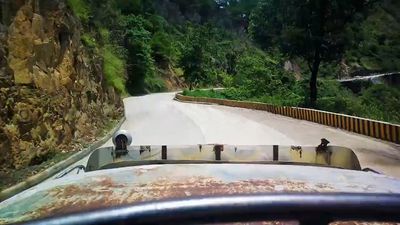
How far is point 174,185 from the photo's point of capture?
9.09 feet

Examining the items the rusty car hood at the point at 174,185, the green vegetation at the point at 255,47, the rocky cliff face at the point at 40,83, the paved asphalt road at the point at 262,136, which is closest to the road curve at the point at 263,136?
the paved asphalt road at the point at 262,136

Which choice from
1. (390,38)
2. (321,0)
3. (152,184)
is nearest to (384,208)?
(152,184)

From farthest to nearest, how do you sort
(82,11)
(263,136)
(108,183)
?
(82,11), (263,136), (108,183)

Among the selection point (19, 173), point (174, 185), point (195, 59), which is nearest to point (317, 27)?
point (19, 173)

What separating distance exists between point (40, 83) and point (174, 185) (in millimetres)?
10772

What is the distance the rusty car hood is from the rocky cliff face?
7.29 metres

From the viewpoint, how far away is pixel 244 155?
4.08 m

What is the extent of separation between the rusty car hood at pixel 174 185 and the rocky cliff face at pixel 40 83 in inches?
287

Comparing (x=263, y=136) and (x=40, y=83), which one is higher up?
(x=40, y=83)

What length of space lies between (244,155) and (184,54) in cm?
6957

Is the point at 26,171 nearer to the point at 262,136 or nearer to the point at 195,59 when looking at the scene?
the point at 262,136

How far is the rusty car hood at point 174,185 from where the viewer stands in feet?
8.26

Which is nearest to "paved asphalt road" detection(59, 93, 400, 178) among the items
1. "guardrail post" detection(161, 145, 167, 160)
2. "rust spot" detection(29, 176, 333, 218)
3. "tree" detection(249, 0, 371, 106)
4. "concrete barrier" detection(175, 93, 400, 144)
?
"concrete barrier" detection(175, 93, 400, 144)

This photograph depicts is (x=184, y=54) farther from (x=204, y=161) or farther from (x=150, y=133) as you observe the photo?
(x=204, y=161)
